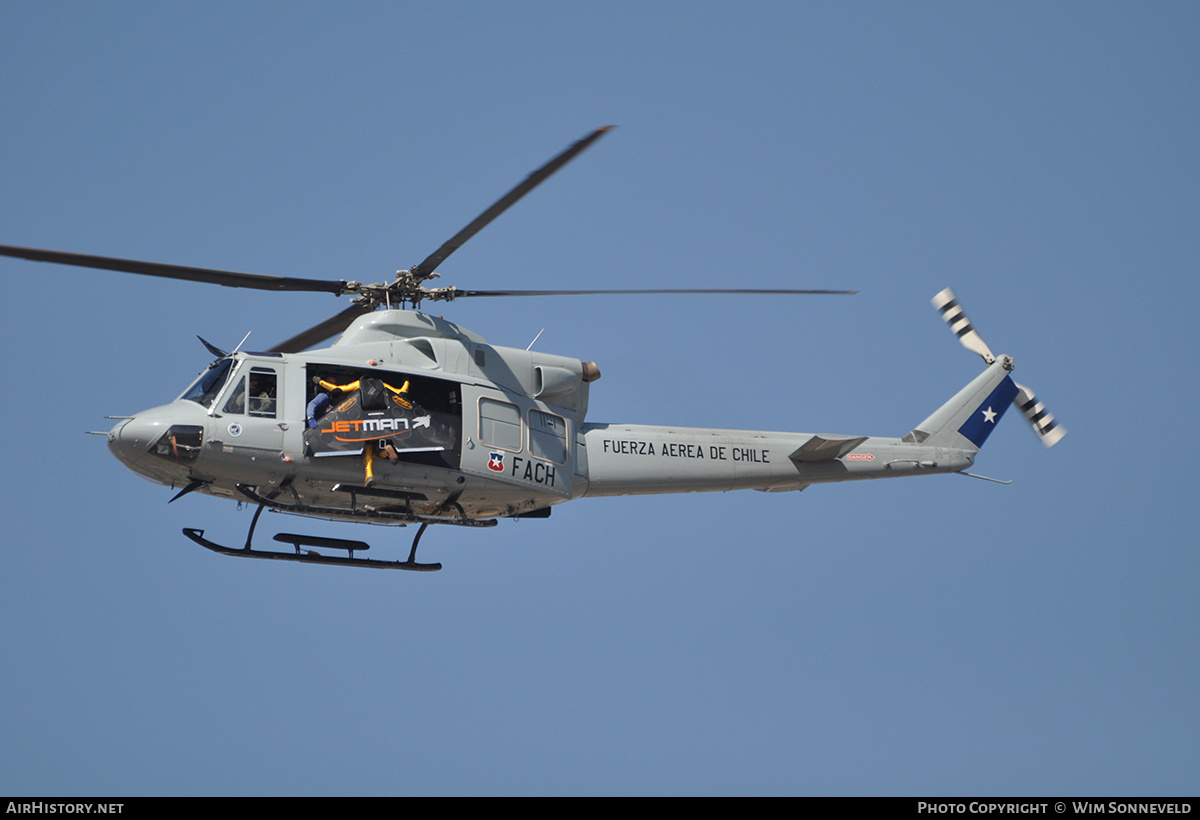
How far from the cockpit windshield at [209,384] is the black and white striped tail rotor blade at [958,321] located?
36.0 feet

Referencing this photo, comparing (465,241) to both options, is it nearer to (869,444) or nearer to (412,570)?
(412,570)

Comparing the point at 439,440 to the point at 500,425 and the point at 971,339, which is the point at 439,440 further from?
the point at 971,339

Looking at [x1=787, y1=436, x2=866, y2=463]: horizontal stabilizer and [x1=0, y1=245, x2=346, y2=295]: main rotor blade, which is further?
[x1=787, y1=436, x2=866, y2=463]: horizontal stabilizer

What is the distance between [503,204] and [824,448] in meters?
6.11

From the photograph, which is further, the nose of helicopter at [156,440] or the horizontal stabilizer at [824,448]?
the horizontal stabilizer at [824,448]

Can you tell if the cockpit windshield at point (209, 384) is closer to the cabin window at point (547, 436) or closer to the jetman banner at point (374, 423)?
the jetman banner at point (374, 423)

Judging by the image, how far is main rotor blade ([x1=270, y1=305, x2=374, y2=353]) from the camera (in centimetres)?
1502

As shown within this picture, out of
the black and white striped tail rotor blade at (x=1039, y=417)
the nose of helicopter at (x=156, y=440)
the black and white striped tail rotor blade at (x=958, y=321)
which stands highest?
the black and white striped tail rotor blade at (x=958, y=321)

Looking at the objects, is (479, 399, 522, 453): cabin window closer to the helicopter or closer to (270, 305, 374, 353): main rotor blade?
the helicopter

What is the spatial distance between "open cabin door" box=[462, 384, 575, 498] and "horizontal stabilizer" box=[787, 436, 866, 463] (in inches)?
126

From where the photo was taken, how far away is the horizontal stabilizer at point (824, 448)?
16375 millimetres

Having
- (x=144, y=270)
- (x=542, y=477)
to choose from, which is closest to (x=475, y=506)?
(x=542, y=477)

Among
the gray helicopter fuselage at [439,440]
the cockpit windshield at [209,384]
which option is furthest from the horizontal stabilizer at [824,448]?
the cockpit windshield at [209,384]

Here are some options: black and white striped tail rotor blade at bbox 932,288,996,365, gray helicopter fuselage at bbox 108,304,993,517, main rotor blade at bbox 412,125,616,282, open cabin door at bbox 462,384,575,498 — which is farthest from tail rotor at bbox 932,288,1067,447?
main rotor blade at bbox 412,125,616,282
